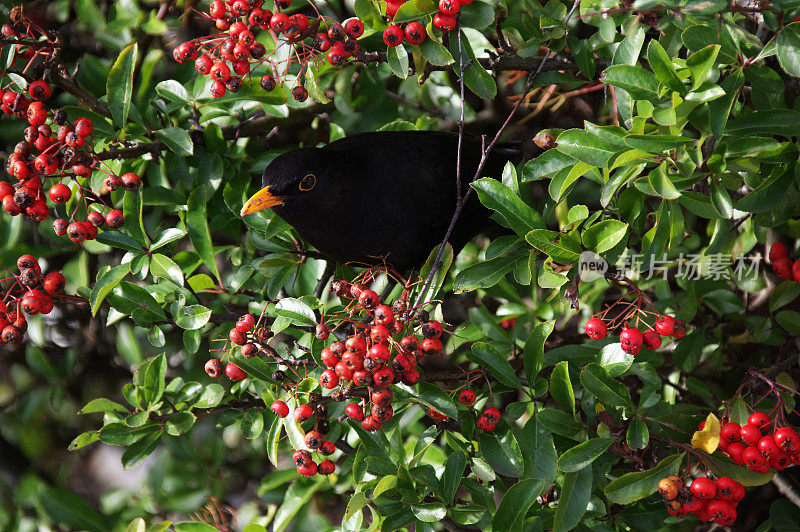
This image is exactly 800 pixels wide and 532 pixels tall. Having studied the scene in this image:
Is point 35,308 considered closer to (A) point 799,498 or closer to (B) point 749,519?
(A) point 799,498

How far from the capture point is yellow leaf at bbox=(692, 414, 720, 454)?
1499 millimetres

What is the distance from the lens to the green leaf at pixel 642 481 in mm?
1550

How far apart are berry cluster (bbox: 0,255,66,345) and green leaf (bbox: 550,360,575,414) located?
4.13 ft

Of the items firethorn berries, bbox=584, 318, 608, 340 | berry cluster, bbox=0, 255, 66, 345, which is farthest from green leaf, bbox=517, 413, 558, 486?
berry cluster, bbox=0, 255, 66, 345

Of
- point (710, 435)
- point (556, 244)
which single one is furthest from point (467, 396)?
point (710, 435)

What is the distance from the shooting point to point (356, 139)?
2.27 metres

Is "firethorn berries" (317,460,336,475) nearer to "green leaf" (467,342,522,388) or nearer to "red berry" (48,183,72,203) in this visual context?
"green leaf" (467,342,522,388)

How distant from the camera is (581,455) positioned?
59.3 inches

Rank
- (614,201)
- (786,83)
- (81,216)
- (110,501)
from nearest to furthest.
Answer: (786,83) < (614,201) < (81,216) < (110,501)

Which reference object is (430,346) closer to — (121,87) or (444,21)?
(444,21)

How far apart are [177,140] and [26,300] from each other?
0.59 m

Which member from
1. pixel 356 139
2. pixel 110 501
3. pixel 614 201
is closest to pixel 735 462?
pixel 614 201

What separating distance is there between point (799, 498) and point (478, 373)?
1.15 metres

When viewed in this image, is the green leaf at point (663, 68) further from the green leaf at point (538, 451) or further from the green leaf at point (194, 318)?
the green leaf at point (194, 318)
